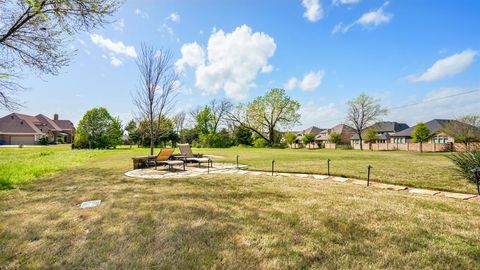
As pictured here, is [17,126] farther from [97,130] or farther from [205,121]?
[205,121]

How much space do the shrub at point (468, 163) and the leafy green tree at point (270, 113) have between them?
1537 inches

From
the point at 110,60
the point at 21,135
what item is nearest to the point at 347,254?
the point at 110,60

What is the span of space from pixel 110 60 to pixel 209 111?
40.7m

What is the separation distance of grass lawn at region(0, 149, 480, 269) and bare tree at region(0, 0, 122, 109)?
15.3 ft

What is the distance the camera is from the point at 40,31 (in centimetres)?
803

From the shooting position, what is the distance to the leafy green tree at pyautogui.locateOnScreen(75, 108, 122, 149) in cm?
3759

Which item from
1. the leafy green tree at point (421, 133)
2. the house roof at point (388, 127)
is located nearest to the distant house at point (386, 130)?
the house roof at point (388, 127)

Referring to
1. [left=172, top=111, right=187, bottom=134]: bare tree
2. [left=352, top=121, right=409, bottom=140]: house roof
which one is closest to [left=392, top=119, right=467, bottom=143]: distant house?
[left=352, top=121, right=409, bottom=140]: house roof

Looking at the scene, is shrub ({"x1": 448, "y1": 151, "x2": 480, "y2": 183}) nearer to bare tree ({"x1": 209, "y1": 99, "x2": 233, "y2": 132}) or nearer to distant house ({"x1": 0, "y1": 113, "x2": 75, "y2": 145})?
bare tree ({"x1": 209, "y1": 99, "x2": 233, "y2": 132})

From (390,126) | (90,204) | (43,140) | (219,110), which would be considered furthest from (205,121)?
(90,204)

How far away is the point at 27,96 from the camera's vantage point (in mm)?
8352

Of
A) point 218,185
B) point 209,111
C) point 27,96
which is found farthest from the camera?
point 209,111

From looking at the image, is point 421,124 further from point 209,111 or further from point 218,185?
point 218,185

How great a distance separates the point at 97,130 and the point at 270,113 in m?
29.3
